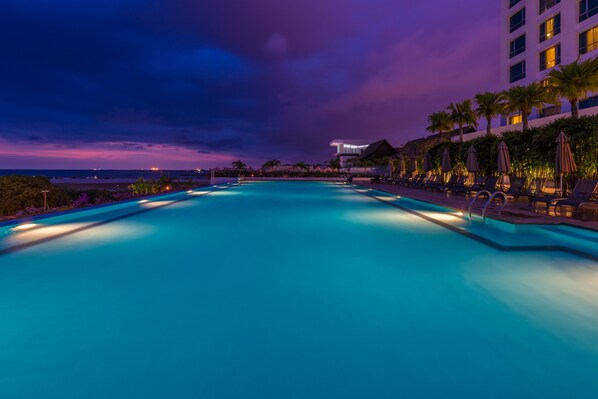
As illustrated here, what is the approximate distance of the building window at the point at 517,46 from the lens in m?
32.1

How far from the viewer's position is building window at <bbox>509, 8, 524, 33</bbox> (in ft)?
105

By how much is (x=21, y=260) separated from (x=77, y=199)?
1089cm

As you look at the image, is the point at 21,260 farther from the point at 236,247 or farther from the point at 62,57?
the point at 62,57

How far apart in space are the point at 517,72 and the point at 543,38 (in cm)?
365

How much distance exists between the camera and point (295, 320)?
3385 millimetres

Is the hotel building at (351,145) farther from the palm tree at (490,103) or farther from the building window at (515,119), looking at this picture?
the palm tree at (490,103)

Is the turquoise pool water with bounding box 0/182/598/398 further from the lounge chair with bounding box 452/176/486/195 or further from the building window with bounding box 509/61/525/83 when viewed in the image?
the building window with bounding box 509/61/525/83

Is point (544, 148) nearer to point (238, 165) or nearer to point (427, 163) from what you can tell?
point (427, 163)

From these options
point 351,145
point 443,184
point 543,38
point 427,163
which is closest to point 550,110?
point 543,38

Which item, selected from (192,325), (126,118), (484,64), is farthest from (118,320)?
(484,64)

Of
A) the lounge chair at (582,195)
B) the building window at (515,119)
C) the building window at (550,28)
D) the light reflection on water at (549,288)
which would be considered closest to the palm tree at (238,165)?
the building window at (515,119)

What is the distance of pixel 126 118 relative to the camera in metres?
41.9

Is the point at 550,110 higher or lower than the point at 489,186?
higher

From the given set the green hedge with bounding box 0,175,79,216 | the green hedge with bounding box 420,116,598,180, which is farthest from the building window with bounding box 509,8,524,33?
the green hedge with bounding box 0,175,79,216
